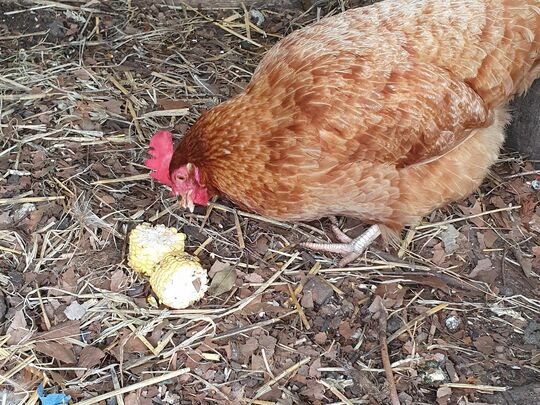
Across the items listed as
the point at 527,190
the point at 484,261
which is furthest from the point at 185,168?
the point at 527,190

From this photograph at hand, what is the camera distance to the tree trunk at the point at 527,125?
289 cm

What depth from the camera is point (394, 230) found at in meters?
2.56

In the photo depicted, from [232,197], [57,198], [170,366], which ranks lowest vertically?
[170,366]

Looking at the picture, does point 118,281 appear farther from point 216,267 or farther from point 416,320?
point 416,320

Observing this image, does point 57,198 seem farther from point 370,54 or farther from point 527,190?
point 527,190

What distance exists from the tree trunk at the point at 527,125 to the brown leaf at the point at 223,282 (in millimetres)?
1555

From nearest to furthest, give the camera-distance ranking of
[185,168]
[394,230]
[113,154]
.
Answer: [185,168] < [394,230] < [113,154]

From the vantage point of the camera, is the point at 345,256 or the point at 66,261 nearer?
the point at 66,261

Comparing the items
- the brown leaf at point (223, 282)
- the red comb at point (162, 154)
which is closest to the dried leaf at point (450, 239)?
the brown leaf at point (223, 282)

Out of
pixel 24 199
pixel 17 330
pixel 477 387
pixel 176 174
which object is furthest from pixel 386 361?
pixel 24 199

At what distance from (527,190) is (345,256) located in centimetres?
98

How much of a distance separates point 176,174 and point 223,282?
0.46 metres

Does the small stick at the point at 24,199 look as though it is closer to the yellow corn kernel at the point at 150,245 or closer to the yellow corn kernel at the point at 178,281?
the yellow corn kernel at the point at 150,245

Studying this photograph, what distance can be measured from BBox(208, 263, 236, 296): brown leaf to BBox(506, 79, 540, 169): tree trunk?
155 cm
